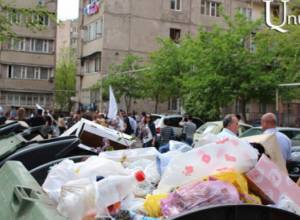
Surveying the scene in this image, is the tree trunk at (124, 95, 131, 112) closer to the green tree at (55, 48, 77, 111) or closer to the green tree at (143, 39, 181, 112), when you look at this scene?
the green tree at (143, 39, 181, 112)

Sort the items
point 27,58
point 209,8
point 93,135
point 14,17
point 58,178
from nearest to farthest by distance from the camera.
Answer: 1. point 58,178
2. point 93,135
3. point 14,17
4. point 209,8
5. point 27,58

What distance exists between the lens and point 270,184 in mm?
3332

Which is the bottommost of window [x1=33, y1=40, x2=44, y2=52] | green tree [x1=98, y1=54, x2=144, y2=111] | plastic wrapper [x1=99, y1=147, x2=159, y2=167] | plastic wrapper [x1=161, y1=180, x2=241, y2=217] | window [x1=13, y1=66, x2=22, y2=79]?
plastic wrapper [x1=161, y1=180, x2=241, y2=217]

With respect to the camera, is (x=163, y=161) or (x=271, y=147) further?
(x=271, y=147)

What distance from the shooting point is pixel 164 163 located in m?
4.24

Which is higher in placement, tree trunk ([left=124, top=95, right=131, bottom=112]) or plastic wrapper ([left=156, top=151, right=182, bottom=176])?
tree trunk ([left=124, top=95, right=131, bottom=112])

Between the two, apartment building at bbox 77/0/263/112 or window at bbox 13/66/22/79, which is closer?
apartment building at bbox 77/0/263/112

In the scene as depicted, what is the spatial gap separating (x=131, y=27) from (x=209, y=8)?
8953 millimetres

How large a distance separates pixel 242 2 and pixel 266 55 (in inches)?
1085

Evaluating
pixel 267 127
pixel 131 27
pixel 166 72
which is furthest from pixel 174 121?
pixel 131 27

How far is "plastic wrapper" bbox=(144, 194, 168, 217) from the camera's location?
3248 millimetres

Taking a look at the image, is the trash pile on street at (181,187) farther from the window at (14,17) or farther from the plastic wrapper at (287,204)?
the window at (14,17)

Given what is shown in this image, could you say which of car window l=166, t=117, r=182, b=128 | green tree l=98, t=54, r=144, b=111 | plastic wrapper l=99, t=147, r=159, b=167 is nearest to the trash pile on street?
plastic wrapper l=99, t=147, r=159, b=167

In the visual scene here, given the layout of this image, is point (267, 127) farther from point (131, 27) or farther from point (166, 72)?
point (131, 27)
